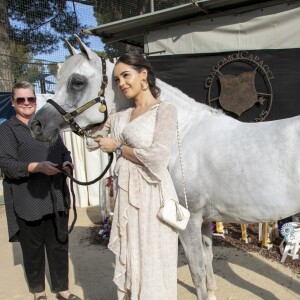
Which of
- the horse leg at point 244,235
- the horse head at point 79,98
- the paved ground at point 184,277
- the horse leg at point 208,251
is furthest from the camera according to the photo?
the horse leg at point 244,235

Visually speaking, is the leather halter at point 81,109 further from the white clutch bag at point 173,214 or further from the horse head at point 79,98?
the white clutch bag at point 173,214

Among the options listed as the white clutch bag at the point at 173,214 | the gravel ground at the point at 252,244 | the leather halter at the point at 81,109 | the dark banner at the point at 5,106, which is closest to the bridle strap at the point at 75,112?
the leather halter at the point at 81,109

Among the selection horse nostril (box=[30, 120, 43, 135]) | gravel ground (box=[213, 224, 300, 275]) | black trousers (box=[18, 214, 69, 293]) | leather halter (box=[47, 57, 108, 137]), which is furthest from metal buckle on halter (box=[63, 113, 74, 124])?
gravel ground (box=[213, 224, 300, 275])

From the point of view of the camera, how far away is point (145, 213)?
5.65 feet

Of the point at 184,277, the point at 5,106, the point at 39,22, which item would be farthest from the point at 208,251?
the point at 39,22

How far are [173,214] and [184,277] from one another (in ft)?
6.10

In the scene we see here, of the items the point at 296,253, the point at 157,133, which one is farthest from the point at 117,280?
the point at 296,253

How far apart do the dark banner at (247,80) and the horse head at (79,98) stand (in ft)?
9.03

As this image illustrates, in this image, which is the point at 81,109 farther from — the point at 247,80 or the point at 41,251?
the point at 247,80

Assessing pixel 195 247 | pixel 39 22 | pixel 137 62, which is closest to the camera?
pixel 137 62

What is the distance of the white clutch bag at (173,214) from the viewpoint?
1.68 m

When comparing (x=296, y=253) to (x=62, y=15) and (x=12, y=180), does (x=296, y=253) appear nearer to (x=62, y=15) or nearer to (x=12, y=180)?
(x=12, y=180)

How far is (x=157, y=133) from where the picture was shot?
1618 mm

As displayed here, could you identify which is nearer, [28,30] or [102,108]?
[102,108]
